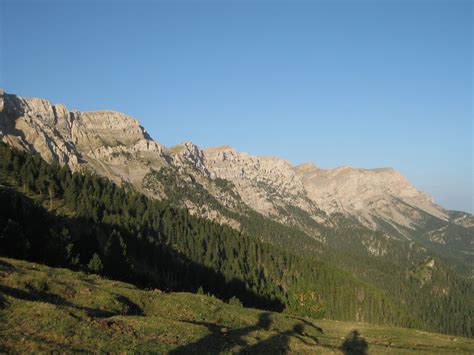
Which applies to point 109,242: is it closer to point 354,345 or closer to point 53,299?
point 53,299

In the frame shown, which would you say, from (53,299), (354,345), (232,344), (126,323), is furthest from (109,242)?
(232,344)

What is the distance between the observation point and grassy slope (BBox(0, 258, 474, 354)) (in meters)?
22.9

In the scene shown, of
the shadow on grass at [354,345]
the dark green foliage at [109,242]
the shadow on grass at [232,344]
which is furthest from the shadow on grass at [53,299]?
the dark green foliage at [109,242]

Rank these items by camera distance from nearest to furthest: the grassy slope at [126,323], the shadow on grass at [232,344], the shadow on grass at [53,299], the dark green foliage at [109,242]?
the grassy slope at [126,323]
the shadow on grass at [232,344]
the shadow on grass at [53,299]
the dark green foliage at [109,242]

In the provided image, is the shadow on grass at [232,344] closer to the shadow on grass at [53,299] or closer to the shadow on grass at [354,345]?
the shadow on grass at [354,345]

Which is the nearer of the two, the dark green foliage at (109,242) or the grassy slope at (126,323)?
the grassy slope at (126,323)

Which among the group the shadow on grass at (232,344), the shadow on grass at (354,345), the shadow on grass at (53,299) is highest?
the shadow on grass at (53,299)

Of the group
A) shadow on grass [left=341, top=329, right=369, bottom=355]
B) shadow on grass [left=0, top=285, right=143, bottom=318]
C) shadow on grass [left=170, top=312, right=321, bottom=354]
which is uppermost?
shadow on grass [left=0, top=285, right=143, bottom=318]

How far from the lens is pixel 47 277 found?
37.6 m

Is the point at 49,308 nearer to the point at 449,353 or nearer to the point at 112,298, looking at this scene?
the point at 112,298

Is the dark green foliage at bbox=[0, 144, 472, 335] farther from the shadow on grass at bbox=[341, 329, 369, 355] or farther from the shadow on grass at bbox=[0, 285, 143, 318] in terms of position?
the shadow on grass at bbox=[341, 329, 369, 355]

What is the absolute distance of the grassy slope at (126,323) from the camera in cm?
2286

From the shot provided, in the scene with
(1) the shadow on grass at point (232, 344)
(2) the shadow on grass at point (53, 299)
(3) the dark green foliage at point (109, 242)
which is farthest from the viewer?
(3) the dark green foliage at point (109, 242)


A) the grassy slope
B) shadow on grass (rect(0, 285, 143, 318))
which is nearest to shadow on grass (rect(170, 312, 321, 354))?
the grassy slope
